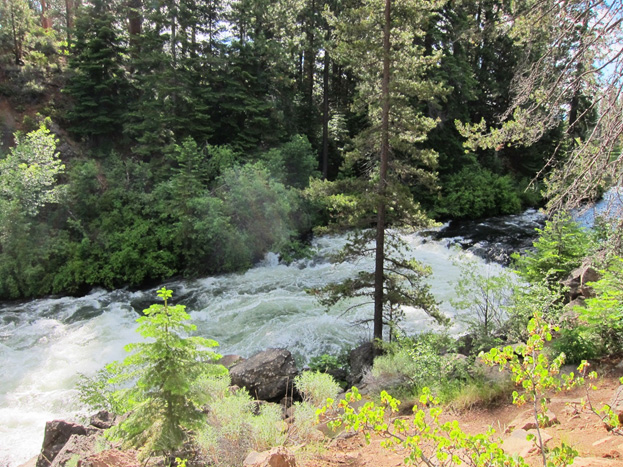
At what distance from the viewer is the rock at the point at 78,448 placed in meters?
5.03

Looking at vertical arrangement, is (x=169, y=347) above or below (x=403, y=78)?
below

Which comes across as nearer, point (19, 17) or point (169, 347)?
point (169, 347)

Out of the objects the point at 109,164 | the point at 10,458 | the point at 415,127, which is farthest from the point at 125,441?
the point at 109,164

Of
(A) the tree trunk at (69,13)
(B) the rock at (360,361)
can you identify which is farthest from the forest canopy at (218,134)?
(B) the rock at (360,361)

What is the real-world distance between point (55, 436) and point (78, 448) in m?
1.02

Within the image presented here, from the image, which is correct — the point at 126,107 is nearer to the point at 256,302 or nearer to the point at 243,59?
the point at 243,59

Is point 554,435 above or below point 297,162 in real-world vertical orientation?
below

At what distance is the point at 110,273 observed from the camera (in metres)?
13.7

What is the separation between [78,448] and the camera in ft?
17.3

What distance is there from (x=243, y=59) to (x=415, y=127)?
14.4m

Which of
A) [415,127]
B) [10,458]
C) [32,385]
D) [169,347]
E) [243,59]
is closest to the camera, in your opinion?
[169,347]

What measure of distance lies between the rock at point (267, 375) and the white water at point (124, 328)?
1.62m

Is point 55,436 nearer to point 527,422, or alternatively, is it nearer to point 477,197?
point 527,422

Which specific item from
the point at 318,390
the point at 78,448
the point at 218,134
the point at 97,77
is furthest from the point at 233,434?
the point at 97,77
